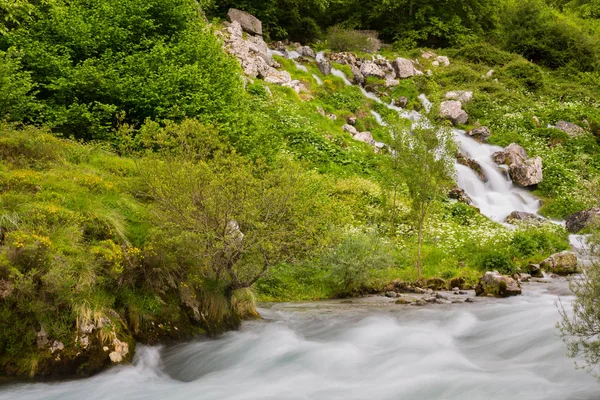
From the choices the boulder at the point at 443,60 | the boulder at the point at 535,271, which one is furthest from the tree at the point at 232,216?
the boulder at the point at 443,60

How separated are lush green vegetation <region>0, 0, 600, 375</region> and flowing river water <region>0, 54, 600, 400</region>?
2.17ft

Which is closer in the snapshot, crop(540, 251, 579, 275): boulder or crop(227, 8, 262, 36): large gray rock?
crop(540, 251, 579, 275): boulder

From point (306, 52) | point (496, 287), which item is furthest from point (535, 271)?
point (306, 52)

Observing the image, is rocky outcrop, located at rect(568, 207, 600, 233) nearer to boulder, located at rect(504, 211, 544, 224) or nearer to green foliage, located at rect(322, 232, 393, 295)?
boulder, located at rect(504, 211, 544, 224)

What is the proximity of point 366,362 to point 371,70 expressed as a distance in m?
35.5

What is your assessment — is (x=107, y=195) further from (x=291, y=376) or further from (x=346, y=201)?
(x=346, y=201)

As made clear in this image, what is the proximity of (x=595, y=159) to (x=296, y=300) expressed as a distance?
1013 inches

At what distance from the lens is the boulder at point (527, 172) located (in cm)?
3184

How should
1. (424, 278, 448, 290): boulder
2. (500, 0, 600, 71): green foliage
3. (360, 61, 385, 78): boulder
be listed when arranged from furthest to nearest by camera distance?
(500, 0, 600, 71): green foliage < (360, 61, 385, 78): boulder < (424, 278, 448, 290): boulder

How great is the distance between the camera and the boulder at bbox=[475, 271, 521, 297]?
17.5m

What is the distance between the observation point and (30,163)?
13680mm

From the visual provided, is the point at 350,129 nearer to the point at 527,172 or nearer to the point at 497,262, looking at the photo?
the point at 527,172

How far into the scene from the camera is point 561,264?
70.4 feet

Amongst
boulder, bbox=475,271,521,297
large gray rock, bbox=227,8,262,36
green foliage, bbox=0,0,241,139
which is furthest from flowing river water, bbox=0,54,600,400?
large gray rock, bbox=227,8,262,36
